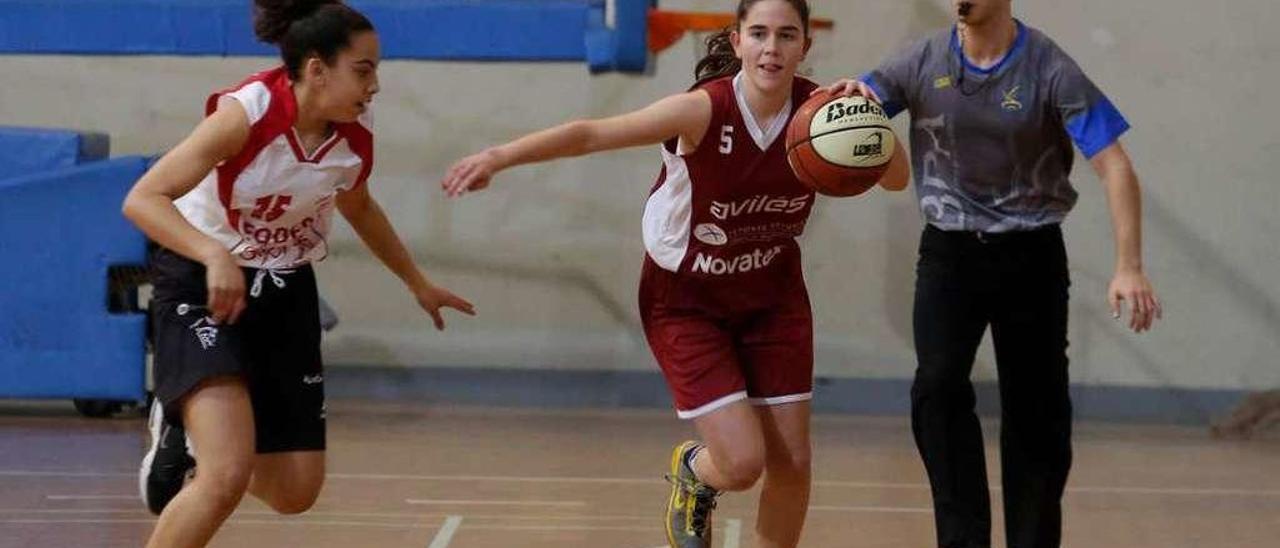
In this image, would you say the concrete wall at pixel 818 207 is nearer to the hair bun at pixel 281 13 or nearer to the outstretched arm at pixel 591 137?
the outstretched arm at pixel 591 137

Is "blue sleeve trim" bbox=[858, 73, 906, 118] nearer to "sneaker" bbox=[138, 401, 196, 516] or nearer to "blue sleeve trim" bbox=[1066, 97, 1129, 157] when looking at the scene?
"blue sleeve trim" bbox=[1066, 97, 1129, 157]

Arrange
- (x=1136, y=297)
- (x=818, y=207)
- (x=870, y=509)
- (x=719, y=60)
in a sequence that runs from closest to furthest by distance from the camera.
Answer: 1. (x=1136, y=297)
2. (x=719, y=60)
3. (x=870, y=509)
4. (x=818, y=207)

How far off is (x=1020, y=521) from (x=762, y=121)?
1255mm

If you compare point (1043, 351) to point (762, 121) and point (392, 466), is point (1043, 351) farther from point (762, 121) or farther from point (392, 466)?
point (392, 466)

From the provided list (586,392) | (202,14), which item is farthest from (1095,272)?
(202,14)

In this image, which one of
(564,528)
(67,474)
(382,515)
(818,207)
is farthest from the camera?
(818,207)

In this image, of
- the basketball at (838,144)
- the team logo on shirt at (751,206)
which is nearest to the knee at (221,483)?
the team logo on shirt at (751,206)

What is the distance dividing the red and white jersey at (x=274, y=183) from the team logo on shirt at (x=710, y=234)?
0.80 metres

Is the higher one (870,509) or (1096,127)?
(1096,127)

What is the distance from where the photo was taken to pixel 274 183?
424 cm

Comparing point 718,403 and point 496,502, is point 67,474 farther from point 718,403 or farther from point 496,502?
point 718,403

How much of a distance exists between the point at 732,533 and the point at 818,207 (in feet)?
12.9

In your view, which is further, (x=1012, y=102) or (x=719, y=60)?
(x=719, y=60)

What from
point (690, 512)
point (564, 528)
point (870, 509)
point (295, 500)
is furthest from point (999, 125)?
point (870, 509)
